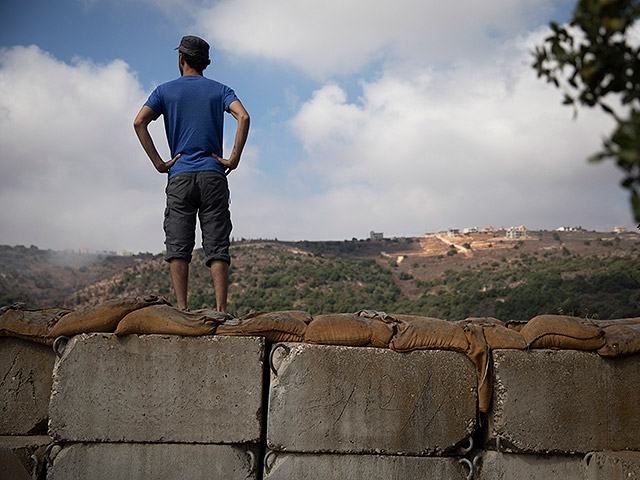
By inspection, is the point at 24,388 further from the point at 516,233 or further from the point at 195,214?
the point at 516,233

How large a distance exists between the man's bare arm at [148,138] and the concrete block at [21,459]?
6.82ft

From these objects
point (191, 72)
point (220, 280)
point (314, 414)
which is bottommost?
point (314, 414)

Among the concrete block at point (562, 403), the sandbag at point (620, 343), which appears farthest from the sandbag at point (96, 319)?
the sandbag at point (620, 343)

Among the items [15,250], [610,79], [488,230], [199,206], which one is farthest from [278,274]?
[610,79]

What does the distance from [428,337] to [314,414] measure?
0.80 meters

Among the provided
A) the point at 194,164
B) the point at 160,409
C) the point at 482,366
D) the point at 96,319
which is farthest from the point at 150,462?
the point at 194,164

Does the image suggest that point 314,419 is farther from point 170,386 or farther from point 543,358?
point 543,358

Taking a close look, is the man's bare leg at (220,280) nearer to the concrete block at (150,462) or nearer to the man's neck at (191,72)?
the concrete block at (150,462)

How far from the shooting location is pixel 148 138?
4246 mm

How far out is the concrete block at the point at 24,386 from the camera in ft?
10.9

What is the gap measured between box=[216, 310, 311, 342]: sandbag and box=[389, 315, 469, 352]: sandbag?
564mm

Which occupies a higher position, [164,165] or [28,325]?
[164,165]

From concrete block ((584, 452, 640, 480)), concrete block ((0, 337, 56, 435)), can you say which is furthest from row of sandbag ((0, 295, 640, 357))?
concrete block ((584, 452, 640, 480))

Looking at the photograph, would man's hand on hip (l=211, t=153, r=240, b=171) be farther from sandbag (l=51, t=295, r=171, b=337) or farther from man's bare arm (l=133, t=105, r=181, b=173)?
sandbag (l=51, t=295, r=171, b=337)
